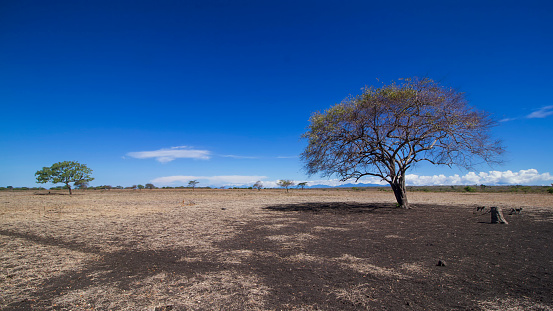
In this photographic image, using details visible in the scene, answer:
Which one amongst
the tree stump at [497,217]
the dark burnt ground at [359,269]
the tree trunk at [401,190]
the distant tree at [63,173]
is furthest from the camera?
the distant tree at [63,173]

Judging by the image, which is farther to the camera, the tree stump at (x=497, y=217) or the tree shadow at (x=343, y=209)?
the tree shadow at (x=343, y=209)

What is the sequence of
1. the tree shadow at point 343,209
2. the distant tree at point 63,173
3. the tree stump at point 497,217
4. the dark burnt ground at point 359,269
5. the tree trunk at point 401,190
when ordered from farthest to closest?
1. the distant tree at point 63,173
2. the tree shadow at point 343,209
3. the tree trunk at point 401,190
4. the tree stump at point 497,217
5. the dark burnt ground at point 359,269

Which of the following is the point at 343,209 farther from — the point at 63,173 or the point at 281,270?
the point at 63,173

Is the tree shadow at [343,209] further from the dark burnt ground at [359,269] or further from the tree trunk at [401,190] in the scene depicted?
Result: the dark burnt ground at [359,269]

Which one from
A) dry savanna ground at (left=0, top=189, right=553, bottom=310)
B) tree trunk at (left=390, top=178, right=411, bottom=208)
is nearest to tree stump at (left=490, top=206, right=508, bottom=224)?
dry savanna ground at (left=0, top=189, right=553, bottom=310)

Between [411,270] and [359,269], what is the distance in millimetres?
1244

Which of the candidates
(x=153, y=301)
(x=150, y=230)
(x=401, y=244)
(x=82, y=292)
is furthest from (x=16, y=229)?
(x=401, y=244)

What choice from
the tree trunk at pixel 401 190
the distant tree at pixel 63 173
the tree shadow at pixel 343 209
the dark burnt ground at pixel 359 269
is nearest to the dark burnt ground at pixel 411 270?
the dark burnt ground at pixel 359 269

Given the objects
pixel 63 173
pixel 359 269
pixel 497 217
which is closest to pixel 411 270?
pixel 359 269

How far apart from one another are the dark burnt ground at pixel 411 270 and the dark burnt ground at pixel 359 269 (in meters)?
0.02

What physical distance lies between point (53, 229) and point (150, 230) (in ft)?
15.8

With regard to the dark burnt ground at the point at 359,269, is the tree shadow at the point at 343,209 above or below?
above

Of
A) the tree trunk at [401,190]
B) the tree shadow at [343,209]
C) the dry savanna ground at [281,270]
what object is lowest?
the dry savanna ground at [281,270]

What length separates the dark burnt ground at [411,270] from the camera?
4648 millimetres
